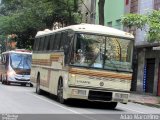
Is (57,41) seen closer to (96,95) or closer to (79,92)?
(79,92)

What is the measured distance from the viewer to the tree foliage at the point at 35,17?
4869 centimetres

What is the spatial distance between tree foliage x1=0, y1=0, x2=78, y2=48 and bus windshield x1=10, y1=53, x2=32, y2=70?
29.6 ft

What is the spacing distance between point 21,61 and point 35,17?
1464 centimetres

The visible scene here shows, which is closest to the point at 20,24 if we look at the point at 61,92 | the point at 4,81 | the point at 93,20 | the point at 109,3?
the point at 93,20

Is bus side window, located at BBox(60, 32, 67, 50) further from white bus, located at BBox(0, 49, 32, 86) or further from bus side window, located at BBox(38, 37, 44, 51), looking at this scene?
white bus, located at BBox(0, 49, 32, 86)

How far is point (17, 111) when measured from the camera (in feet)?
54.7

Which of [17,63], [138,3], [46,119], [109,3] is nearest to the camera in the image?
[46,119]

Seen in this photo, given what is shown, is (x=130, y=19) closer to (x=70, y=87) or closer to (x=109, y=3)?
(x=70, y=87)

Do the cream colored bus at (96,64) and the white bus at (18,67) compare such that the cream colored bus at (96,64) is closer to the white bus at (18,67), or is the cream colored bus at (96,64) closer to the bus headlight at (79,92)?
the bus headlight at (79,92)

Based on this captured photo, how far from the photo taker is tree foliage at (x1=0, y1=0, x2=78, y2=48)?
48688 mm

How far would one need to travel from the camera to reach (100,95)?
20.3 metres

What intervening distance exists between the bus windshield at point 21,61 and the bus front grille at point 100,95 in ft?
58.7

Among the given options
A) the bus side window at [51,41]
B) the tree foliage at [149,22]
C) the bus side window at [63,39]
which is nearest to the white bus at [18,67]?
the tree foliage at [149,22]

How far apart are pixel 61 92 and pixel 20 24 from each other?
33.8m
